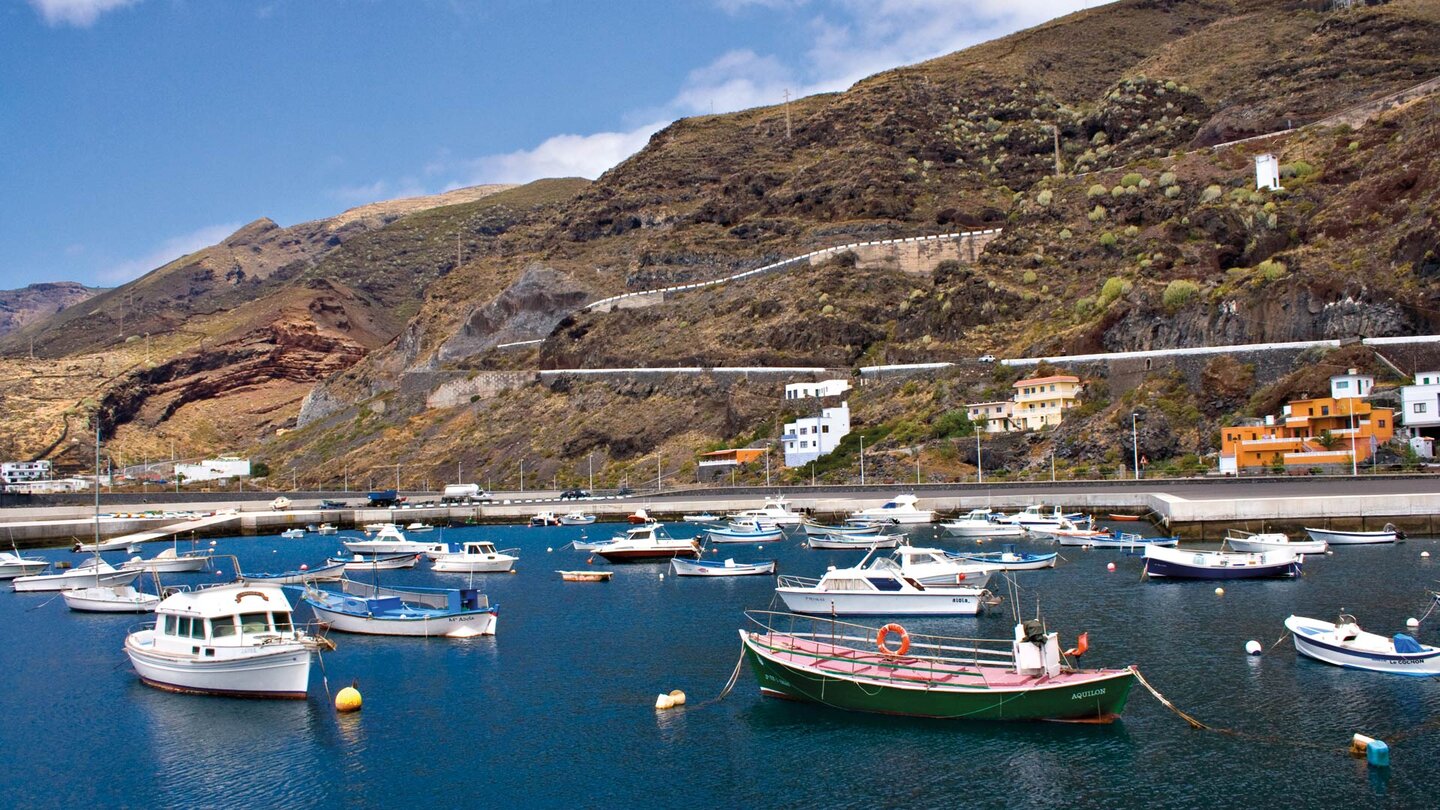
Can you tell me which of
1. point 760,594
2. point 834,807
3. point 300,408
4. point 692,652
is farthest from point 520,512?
point 300,408

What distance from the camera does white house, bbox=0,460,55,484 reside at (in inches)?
6211

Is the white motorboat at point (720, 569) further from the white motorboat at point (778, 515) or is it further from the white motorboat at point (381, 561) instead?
the white motorboat at point (778, 515)

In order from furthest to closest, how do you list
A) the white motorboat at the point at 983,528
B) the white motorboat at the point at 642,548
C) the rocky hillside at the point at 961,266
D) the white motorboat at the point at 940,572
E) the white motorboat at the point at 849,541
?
1. the rocky hillside at the point at 961,266
2. the white motorboat at the point at 983,528
3. the white motorboat at the point at 642,548
4. the white motorboat at the point at 849,541
5. the white motorboat at the point at 940,572

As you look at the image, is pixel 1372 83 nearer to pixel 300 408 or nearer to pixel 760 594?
pixel 760 594

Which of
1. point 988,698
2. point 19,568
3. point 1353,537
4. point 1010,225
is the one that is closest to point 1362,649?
point 988,698

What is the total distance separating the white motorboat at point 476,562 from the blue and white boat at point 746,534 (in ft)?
51.0

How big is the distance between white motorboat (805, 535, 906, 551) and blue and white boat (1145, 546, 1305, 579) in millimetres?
18201

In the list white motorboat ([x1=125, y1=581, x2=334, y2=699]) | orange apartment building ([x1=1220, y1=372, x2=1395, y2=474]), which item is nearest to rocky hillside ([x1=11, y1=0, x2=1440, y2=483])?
orange apartment building ([x1=1220, y1=372, x2=1395, y2=474])

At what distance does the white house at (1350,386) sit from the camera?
270ft

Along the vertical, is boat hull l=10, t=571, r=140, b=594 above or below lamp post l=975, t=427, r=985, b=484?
below

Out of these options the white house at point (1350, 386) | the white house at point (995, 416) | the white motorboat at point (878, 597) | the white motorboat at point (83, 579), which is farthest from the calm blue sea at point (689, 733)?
the white house at point (995, 416)

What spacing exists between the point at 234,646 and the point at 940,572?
94.6 feet

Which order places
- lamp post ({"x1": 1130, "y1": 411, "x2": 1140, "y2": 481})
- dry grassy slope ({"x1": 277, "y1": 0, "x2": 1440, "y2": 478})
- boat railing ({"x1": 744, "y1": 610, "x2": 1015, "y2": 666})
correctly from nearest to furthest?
boat railing ({"x1": 744, "y1": 610, "x2": 1015, "y2": 666}) < lamp post ({"x1": 1130, "y1": 411, "x2": 1140, "y2": 481}) < dry grassy slope ({"x1": 277, "y1": 0, "x2": 1440, "y2": 478})

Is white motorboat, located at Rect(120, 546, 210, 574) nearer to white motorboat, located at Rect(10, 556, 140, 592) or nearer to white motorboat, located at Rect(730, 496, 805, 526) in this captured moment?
white motorboat, located at Rect(10, 556, 140, 592)
